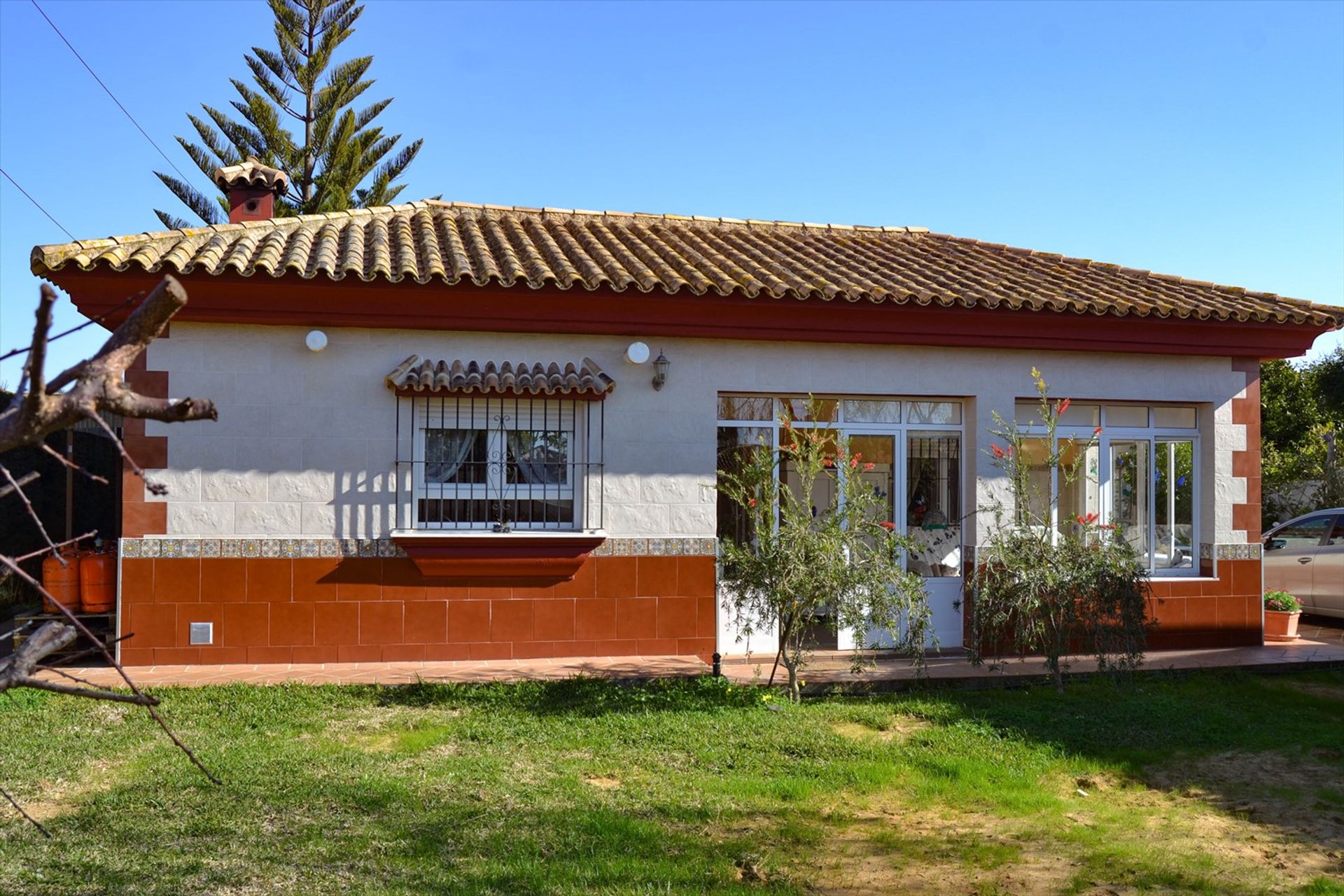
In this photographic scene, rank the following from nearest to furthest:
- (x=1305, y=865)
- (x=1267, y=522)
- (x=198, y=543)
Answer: (x=1305, y=865)
(x=198, y=543)
(x=1267, y=522)

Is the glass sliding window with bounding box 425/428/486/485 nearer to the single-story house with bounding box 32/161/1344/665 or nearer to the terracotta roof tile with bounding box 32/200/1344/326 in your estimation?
the single-story house with bounding box 32/161/1344/665

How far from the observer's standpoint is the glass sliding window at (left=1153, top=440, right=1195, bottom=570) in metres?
10.2

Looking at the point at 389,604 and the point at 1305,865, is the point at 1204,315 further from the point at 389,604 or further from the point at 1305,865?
the point at 389,604

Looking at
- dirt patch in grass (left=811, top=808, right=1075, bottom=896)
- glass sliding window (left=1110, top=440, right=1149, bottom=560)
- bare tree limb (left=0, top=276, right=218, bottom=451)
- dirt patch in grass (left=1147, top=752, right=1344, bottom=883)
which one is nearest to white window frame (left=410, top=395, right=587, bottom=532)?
dirt patch in grass (left=811, top=808, right=1075, bottom=896)

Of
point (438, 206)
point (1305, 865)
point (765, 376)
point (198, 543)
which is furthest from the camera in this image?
point (438, 206)

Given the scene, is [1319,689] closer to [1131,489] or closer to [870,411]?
[1131,489]

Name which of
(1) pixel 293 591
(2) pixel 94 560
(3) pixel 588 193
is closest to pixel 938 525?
(1) pixel 293 591

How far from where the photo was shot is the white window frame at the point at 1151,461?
10.1m

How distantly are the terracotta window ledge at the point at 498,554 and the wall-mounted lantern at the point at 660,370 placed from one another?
1.31m

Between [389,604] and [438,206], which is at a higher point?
[438,206]

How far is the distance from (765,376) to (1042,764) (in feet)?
13.4

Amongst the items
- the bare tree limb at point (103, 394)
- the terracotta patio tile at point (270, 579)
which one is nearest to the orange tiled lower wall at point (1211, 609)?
the terracotta patio tile at point (270, 579)

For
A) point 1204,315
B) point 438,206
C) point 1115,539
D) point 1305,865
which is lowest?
point 1305,865

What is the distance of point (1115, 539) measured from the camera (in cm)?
842
